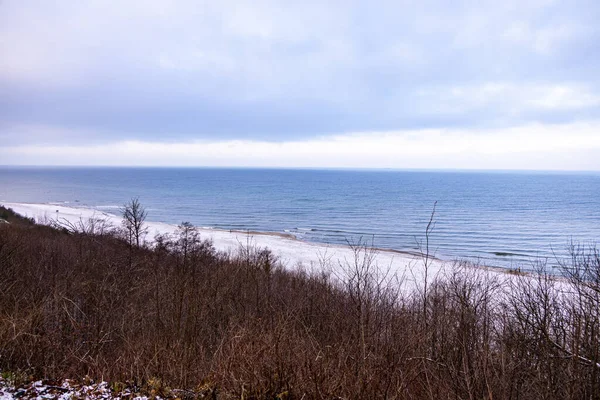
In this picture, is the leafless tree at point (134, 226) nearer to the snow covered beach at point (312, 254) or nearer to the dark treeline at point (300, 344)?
the snow covered beach at point (312, 254)

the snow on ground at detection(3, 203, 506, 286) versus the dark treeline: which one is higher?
the dark treeline

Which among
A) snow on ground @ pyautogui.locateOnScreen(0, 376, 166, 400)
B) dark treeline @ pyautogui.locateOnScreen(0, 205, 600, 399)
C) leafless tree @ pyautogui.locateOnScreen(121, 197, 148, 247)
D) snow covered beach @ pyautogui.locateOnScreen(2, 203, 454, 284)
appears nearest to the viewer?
snow on ground @ pyautogui.locateOnScreen(0, 376, 166, 400)

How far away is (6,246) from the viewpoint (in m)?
19.0

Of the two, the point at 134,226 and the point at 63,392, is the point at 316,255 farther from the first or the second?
the point at 63,392

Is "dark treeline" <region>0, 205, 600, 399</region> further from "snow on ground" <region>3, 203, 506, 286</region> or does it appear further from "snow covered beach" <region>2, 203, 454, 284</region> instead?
"snow covered beach" <region>2, 203, 454, 284</region>

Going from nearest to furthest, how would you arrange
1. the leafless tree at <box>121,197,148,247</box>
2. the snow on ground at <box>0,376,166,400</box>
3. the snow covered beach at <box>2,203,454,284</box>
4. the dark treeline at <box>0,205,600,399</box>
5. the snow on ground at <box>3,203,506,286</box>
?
the snow on ground at <box>0,376,166,400</box> < the dark treeline at <box>0,205,600,399</box> < the leafless tree at <box>121,197,148,247</box> < the snow on ground at <box>3,203,506,286</box> < the snow covered beach at <box>2,203,454,284</box>

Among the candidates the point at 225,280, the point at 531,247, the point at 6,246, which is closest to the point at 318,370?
the point at 225,280

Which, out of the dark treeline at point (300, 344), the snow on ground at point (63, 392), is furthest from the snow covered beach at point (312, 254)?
the snow on ground at point (63, 392)

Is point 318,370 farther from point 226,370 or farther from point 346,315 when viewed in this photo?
point 346,315

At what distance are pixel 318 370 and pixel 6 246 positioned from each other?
65.6ft

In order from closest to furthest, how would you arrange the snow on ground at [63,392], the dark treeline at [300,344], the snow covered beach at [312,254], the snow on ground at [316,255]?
the snow on ground at [63,392]
the dark treeline at [300,344]
the snow on ground at [316,255]
the snow covered beach at [312,254]

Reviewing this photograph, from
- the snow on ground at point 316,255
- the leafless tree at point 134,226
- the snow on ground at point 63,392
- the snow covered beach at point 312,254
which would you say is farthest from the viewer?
the snow covered beach at point 312,254

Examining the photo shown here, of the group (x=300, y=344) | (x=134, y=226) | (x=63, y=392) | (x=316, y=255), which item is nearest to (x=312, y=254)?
(x=316, y=255)

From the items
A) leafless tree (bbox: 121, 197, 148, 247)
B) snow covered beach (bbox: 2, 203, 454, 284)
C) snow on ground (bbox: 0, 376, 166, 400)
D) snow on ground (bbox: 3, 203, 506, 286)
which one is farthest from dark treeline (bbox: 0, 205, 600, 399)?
snow covered beach (bbox: 2, 203, 454, 284)
